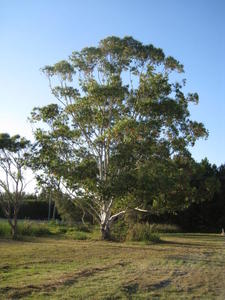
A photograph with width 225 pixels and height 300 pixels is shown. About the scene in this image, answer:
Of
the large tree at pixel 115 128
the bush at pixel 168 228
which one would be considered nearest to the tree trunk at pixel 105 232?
the large tree at pixel 115 128

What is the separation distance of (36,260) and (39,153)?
9.90 metres

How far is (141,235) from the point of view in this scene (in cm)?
2048

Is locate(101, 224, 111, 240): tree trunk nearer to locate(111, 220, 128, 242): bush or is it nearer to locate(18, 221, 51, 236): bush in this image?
locate(111, 220, 128, 242): bush

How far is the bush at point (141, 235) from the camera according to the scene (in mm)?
20125

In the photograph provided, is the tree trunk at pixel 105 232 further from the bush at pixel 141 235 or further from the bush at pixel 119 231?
the bush at pixel 141 235

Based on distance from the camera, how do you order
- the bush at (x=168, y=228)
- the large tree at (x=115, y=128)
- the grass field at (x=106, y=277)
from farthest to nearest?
the bush at (x=168, y=228) < the large tree at (x=115, y=128) < the grass field at (x=106, y=277)

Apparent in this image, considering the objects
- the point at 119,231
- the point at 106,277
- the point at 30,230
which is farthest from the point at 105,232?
the point at 106,277

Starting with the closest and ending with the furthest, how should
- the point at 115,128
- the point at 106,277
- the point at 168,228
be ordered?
the point at 106,277 < the point at 115,128 < the point at 168,228

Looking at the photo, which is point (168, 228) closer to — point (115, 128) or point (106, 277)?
point (115, 128)

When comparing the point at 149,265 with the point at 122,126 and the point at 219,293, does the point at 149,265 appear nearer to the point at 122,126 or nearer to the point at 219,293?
the point at 219,293

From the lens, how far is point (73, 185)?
1947 centimetres

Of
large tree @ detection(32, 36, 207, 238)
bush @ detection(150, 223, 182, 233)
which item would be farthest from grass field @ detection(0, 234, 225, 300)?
bush @ detection(150, 223, 182, 233)

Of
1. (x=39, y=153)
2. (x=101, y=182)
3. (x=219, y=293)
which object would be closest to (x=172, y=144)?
(x=101, y=182)

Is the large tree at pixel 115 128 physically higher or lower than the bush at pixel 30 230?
higher
